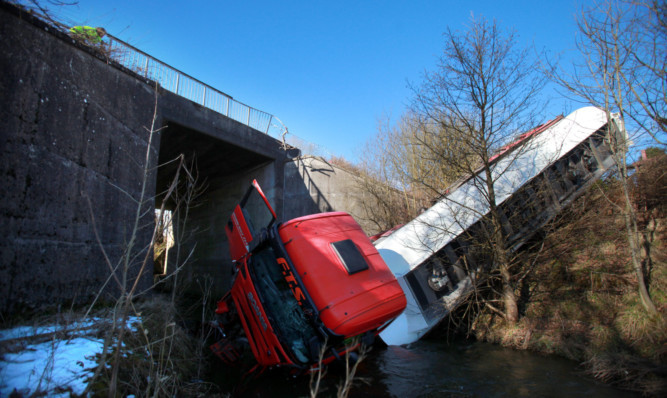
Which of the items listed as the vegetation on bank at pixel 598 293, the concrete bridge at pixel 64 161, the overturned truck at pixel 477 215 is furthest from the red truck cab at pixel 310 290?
the vegetation on bank at pixel 598 293

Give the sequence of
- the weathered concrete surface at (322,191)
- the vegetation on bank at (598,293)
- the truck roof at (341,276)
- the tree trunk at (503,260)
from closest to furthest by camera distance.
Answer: the truck roof at (341,276)
the vegetation on bank at (598,293)
the tree trunk at (503,260)
the weathered concrete surface at (322,191)

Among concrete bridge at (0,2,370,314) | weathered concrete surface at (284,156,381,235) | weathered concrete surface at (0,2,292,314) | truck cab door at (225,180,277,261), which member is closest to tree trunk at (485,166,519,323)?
truck cab door at (225,180,277,261)

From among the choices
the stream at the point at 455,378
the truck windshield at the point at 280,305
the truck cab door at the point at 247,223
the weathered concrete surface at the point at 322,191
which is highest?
the weathered concrete surface at the point at 322,191

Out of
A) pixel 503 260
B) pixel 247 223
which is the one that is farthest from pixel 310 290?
pixel 503 260

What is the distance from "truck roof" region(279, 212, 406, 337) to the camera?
13.1ft

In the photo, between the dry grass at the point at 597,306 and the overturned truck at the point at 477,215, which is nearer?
the dry grass at the point at 597,306

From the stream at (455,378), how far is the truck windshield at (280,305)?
69cm

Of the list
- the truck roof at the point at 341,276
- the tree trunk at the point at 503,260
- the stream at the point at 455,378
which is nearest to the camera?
the truck roof at the point at 341,276

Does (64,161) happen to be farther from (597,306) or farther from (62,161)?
(597,306)

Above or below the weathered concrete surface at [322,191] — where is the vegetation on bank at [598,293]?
below

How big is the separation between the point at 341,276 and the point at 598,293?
5646mm

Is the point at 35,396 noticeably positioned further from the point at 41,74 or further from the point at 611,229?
the point at 611,229

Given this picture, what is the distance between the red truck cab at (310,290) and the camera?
403 centimetres

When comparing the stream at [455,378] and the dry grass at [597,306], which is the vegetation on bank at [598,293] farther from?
the stream at [455,378]
